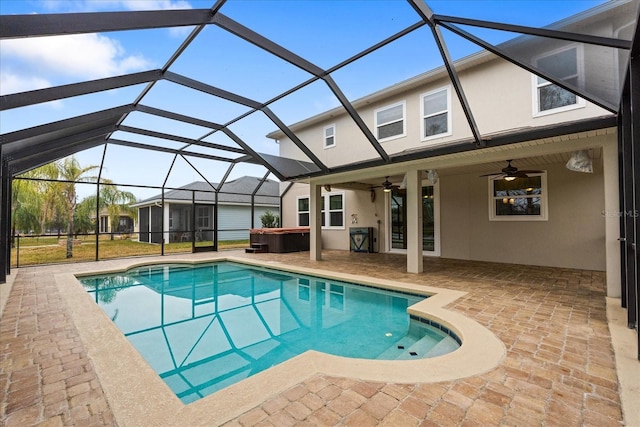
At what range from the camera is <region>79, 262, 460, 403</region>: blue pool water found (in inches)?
134

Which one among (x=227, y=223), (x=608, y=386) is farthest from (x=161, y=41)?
(x=227, y=223)

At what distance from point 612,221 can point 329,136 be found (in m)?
8.92

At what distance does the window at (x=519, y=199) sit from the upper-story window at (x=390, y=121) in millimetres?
3155

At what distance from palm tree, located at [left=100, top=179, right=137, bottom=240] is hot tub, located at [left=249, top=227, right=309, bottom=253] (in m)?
9.47

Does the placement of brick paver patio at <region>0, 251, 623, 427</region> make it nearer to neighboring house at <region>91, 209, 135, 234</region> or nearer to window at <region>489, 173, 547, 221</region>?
window at <region>489, 173, 547, 221</region>

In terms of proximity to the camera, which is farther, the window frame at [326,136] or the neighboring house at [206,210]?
the neighboring house at [206,210]

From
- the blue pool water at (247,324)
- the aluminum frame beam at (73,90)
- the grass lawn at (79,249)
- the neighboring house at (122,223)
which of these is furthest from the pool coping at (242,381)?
the neighboring house at (122,223)

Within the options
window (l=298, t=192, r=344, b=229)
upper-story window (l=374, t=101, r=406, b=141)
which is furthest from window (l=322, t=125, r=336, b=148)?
window (l=298, t=192, r=344, b=229)

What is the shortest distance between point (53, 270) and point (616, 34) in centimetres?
1171

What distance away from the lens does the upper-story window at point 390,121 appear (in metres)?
9.54

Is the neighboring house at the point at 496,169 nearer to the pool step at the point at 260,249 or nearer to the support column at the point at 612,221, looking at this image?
the support column at the point at 612,221

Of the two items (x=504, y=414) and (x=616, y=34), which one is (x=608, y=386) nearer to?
(x=504, y=414)

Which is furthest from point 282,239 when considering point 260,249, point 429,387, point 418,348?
point 429,387

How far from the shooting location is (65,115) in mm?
5031
